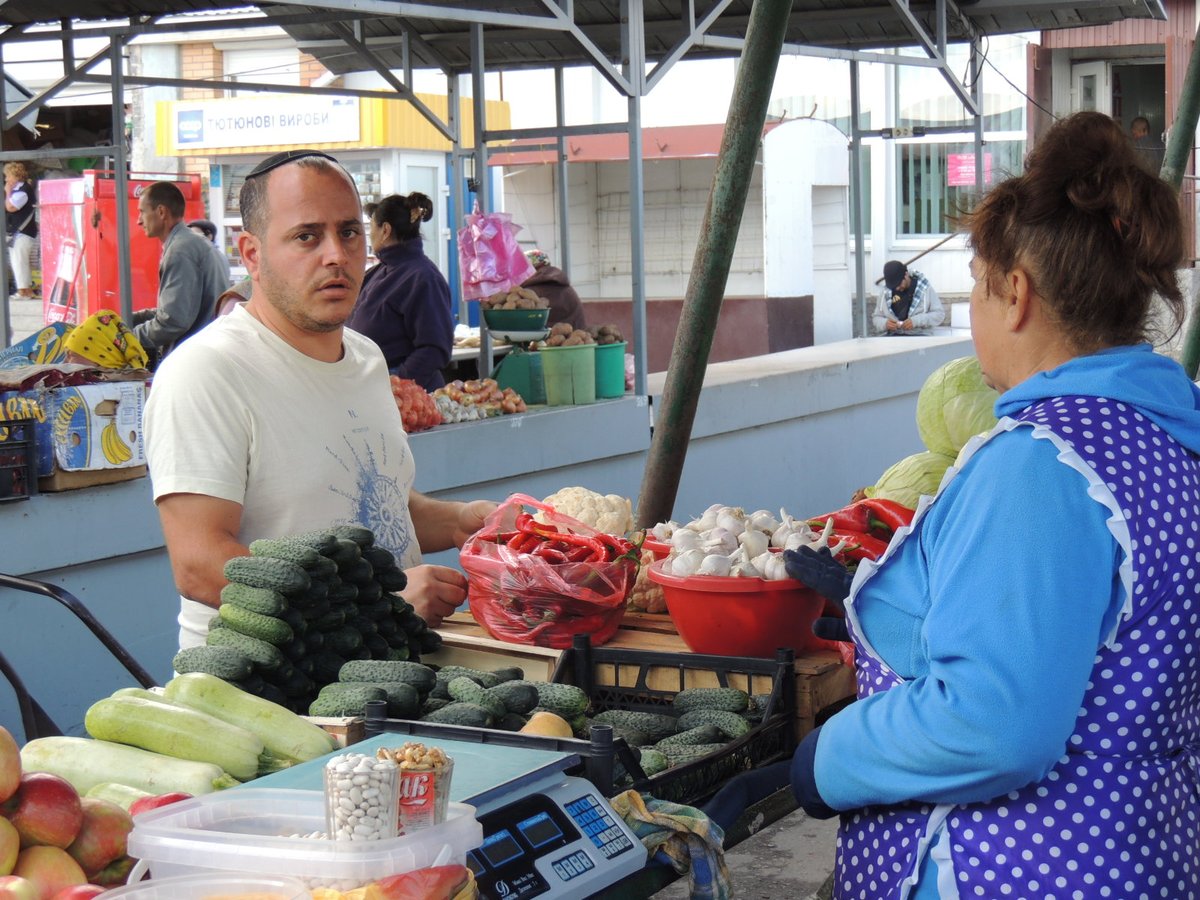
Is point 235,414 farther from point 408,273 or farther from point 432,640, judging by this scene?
point 408,273

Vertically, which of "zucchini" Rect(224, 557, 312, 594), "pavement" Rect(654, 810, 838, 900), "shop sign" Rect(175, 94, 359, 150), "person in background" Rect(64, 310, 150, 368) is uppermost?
"shop sign" Rect(175, 94, 359, 150)

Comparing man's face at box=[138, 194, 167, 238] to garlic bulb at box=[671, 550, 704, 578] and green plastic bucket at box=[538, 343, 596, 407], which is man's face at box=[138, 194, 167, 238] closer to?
green plastic bucket at box=[538, 343, 596, 407]

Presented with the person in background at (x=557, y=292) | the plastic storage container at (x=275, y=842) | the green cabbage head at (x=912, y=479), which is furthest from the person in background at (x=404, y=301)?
the plastic storage container at (x=275, y=842)

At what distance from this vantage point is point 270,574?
2.37 m

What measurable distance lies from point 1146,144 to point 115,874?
931cm

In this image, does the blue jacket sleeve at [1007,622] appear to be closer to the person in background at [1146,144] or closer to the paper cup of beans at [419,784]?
the person in background at [1146,144]

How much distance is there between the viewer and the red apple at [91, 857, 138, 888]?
62.2 inches

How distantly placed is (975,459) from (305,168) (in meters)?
1.81

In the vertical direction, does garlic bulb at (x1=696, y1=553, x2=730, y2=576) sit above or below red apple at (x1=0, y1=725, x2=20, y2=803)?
below

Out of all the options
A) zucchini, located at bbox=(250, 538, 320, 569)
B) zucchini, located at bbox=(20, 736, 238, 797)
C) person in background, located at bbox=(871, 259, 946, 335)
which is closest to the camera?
zucchini, located at bbox=(20, 736, 238, 797)

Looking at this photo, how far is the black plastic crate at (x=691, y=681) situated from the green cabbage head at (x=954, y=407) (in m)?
1.53

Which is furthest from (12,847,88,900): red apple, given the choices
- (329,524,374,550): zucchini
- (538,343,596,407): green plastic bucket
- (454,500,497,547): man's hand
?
(538,343,596,407): green plastic bucket

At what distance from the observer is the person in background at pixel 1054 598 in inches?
65.7

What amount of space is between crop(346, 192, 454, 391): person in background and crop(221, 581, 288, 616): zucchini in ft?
16.3
